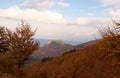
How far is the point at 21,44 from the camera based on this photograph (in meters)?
38.2

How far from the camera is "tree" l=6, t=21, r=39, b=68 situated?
37.6 m

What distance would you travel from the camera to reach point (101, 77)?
112ft

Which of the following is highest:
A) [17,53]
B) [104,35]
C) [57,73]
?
[104,35]

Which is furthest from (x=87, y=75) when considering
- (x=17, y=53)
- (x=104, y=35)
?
(x=17, y=53)

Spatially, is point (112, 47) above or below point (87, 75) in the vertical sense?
above

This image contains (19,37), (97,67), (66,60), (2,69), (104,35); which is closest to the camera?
(2,69)

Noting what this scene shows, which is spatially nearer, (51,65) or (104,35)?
(104,35)

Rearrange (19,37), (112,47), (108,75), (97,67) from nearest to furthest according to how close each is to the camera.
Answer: (112,47)
(108,75)
(97,67)
(19,37)

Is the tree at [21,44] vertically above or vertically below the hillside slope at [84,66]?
above

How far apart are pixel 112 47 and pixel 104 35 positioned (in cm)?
248

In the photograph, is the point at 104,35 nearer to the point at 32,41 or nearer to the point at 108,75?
the point at 108,75

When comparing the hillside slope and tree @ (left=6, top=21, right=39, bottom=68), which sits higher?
tree @ (left=6, top=21, right=39, bottom=68)

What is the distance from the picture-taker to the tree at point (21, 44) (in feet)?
123

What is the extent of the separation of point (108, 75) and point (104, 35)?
6813 millimetres
